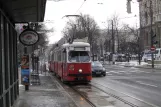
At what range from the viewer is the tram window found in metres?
21.0

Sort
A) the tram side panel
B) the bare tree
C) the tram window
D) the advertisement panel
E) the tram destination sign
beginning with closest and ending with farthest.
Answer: the tram destination sign → the advertisement panel → the tram side panel → the tram window → the bare tree

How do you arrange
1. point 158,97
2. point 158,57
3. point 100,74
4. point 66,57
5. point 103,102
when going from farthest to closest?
point 158,57 → point 100,74 → point 66,57 → point 158,97 → point 103,102

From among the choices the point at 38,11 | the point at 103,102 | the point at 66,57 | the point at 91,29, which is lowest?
the point at 103,102

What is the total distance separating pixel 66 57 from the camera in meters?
21.1

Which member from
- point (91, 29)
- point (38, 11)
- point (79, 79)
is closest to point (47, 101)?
point (38, 11)

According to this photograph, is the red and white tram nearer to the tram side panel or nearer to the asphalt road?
the tram side panel

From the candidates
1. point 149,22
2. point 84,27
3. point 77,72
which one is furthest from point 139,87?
point 149,22

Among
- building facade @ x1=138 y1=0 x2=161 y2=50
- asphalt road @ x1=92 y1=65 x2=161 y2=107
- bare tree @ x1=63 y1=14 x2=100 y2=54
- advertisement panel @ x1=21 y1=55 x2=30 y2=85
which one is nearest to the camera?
asphalt road @ x1=92 y1=65 x2=161 y2=107

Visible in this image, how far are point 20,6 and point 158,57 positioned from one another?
6177 cm

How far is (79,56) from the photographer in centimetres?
2120

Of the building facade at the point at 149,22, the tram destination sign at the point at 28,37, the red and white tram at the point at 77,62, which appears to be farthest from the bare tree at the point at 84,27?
the tram destination sign at the point at 28,37

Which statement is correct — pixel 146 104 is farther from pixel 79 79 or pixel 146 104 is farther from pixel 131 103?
pixel 79 79

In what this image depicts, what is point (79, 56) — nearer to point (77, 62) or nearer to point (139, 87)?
point (77, 62)

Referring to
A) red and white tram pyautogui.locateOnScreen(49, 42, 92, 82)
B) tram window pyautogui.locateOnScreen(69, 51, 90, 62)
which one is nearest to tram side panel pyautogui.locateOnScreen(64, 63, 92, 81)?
red and white tram pyautogui.locateOnScreen(49, 42, 92, 82)
